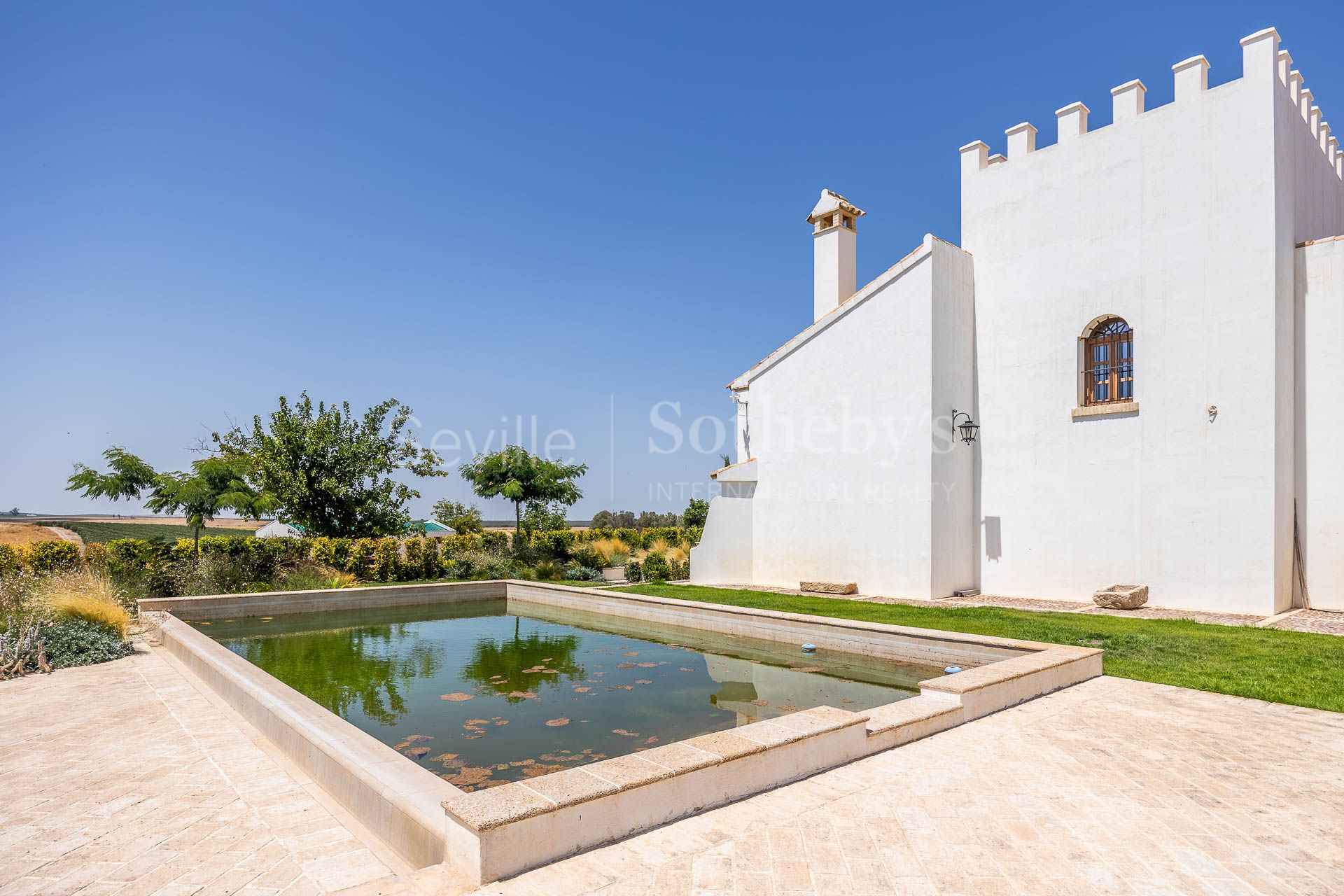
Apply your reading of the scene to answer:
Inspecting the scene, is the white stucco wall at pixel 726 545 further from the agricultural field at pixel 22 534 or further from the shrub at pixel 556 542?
the agricultural field at pixel 22 534

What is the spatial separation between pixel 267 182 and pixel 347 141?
5.19 feet

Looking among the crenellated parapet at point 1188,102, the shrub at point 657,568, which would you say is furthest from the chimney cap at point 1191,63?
the shrub at point 657,568

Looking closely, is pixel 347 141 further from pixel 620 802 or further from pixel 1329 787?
pixel 1329 787

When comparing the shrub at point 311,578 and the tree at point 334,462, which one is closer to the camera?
the shrub at point 311,578

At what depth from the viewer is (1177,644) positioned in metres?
7.45

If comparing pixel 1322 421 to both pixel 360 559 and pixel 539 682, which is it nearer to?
pixel 539 682

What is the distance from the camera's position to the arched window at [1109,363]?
1138 cm

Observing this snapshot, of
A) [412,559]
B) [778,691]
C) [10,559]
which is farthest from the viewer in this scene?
[412,559]

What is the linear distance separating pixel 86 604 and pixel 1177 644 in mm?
12741

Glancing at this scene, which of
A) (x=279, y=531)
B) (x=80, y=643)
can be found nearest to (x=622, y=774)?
(x=80, y=643)

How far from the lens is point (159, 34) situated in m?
9.59

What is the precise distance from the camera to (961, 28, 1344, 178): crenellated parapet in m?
10.1

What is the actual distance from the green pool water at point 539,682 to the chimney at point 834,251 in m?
8.32

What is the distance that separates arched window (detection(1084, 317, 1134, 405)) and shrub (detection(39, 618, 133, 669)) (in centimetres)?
1415
